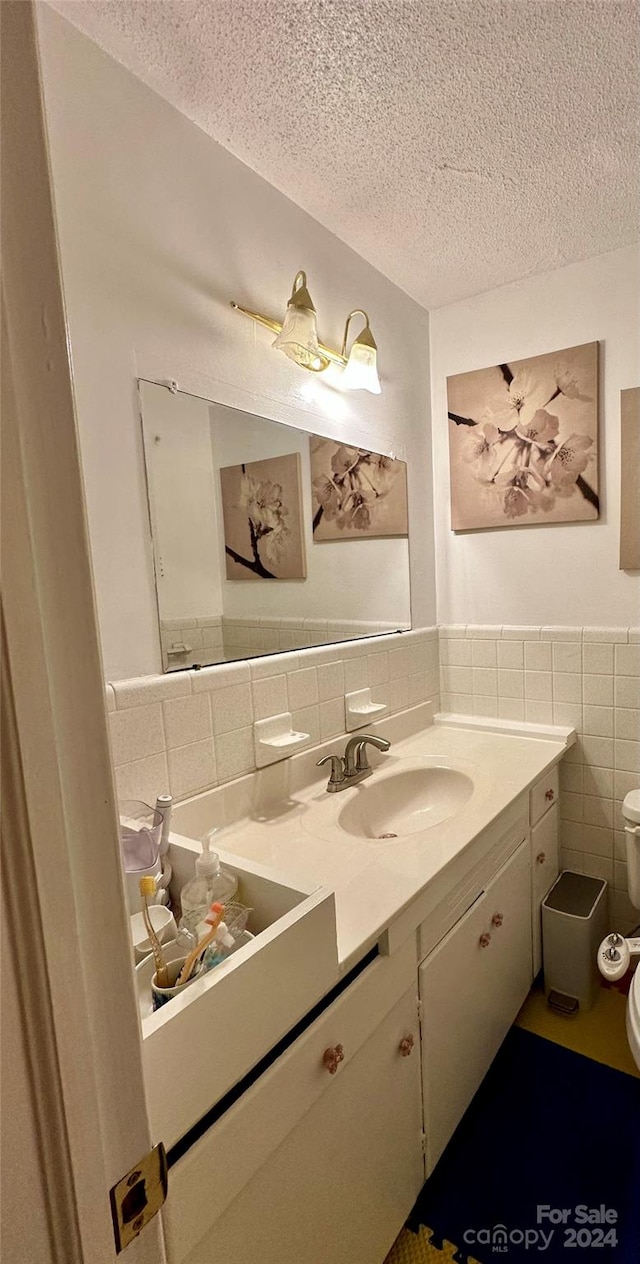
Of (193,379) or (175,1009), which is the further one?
(193,379)

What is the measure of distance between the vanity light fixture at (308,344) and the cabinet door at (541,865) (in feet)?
4.68

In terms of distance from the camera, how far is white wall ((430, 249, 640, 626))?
1653 mm

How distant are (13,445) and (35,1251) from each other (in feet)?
1.56

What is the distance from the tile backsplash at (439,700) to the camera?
3.55 ft

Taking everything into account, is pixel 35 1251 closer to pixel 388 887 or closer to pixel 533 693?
pixel 388 887

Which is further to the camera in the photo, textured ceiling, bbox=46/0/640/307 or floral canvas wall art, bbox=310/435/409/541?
floral canvas wall art, bbox=310/435/409/541

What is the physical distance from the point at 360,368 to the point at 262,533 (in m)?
0.56

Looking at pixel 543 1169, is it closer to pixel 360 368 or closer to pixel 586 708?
pixel 586 708

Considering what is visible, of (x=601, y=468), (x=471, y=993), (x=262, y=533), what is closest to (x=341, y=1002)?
(x=471, y=993)

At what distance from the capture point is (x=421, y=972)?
3.33ft

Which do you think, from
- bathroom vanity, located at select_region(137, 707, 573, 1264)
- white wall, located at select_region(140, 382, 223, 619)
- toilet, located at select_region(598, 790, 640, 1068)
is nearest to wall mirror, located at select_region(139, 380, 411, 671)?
white wall, located at select_region(140, 382, 223, 619)

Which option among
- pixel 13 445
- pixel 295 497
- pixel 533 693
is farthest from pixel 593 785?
pixel 13 445

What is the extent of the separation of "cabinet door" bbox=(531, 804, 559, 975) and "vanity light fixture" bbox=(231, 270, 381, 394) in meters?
1.43

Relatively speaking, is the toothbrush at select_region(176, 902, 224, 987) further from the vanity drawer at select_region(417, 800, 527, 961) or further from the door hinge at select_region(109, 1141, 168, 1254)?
the vanity drawer at select_region(417, 800, 527, 961)
